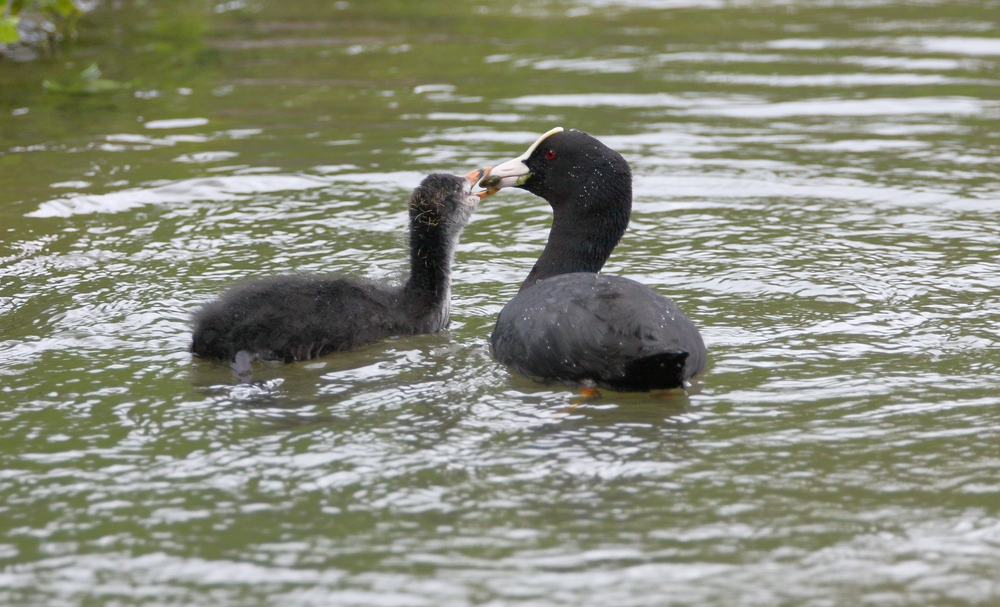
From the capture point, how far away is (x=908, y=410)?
16.8 feet

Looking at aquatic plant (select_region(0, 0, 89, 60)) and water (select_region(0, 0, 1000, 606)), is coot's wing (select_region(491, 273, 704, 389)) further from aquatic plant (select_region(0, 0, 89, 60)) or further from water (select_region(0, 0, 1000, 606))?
aquatic plant (select_region(0, 0, 89, 60))

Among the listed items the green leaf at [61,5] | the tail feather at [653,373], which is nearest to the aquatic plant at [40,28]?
the green leaf at [61,5]

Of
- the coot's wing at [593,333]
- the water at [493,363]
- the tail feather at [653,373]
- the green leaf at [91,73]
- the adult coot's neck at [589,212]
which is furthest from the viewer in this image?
the green leaf at [91,73]

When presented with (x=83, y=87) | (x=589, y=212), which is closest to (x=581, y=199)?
(x=589, y=212)

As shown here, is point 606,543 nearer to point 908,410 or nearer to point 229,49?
point 908,410

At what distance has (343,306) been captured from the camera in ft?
20.1

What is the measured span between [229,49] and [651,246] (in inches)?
334

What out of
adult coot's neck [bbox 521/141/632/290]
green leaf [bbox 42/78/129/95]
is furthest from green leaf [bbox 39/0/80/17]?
adult coot's neck [bbox 521/141/632/290]

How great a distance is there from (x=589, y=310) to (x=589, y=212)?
1.36m

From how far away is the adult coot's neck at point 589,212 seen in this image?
6637 mm

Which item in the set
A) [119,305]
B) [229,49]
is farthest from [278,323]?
[229,49]

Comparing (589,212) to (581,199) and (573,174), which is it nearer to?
(581,199)

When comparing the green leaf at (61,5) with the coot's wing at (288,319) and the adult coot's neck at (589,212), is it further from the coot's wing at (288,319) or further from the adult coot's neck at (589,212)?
the adult coot's neck at (589,212)

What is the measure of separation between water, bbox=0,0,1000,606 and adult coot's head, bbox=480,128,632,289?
0.58 metres
